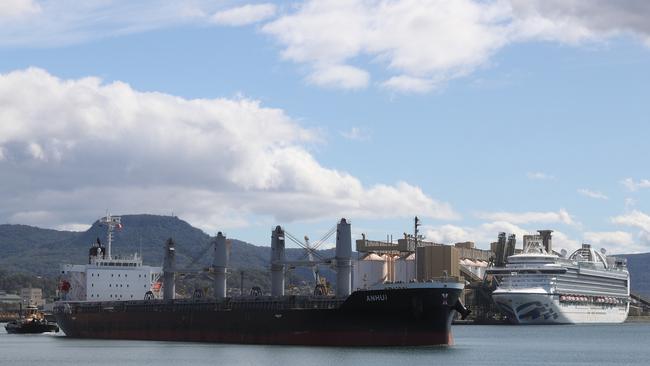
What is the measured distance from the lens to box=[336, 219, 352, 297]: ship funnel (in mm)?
63406

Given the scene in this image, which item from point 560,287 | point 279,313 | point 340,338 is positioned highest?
point 560,287

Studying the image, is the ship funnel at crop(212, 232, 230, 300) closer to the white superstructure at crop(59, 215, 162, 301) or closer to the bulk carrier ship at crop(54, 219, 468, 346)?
the bulk carrier ship at crop(54, 219, 468, 346)

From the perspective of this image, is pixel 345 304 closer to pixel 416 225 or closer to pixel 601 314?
pixel 416 225

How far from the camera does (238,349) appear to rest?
59.3m

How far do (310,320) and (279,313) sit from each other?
8.67 feet

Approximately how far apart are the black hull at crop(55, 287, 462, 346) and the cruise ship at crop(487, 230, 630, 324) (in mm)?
62655

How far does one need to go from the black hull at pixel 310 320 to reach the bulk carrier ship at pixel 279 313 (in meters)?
0.05

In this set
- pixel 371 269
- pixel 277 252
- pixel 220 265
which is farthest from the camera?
pixel 371 269

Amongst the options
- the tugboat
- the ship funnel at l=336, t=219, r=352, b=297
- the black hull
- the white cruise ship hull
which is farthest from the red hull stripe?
the white cruise ship hull

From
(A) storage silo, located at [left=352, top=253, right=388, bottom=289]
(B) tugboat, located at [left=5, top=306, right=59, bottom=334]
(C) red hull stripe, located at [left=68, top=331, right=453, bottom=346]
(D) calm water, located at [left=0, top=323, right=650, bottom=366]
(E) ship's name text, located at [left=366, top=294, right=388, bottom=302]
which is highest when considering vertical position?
(A) storage silo, located at [left=352, top=253, right=388, bottom=289]

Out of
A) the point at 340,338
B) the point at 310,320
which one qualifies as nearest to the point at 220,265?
the point at 310,320

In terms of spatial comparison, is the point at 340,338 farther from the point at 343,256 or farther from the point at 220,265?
the point at 220,265

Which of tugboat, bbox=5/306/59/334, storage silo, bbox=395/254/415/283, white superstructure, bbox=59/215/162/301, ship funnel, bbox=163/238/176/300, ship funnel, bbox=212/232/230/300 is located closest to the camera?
ship funnel, bbox=212/232/230/300

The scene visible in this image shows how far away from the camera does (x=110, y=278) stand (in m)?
82.1
